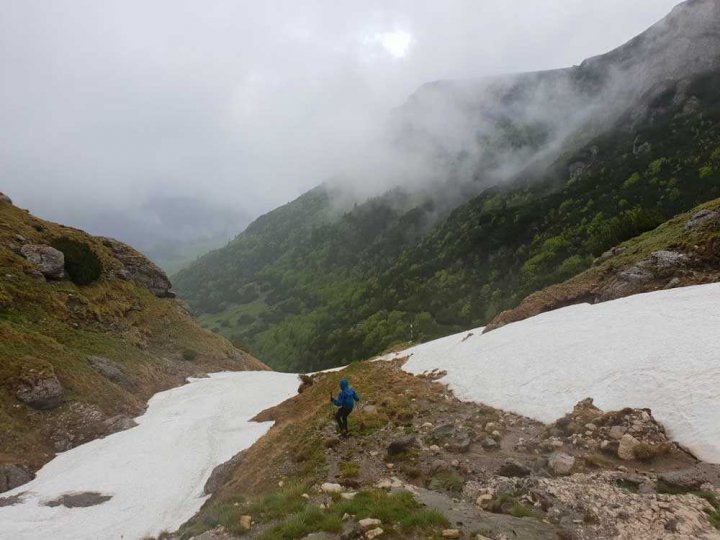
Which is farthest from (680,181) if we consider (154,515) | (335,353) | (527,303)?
(154,515)

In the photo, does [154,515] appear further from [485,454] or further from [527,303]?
[527,303]

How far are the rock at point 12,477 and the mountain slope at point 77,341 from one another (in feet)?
0.32

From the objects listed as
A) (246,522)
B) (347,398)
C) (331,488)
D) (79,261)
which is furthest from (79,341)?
(331,488)

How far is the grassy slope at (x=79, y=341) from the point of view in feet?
95.2

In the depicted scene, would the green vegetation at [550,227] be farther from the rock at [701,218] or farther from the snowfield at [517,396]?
the snowfield at [517,396]

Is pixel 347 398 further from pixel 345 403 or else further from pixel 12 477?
pixel 12 477

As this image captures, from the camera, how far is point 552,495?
36.9 ft

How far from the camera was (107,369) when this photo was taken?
39688 mm

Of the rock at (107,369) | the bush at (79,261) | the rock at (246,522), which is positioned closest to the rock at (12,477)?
the rock at (107,369)

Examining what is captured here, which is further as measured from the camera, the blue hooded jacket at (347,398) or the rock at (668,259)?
the rock at (668,259)

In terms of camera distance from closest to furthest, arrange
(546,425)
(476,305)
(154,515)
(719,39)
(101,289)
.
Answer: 1. (546,425)
2. (154,515)
3. (101,289)
4. (476,305)
5. (719,39)

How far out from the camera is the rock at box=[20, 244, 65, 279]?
154ft

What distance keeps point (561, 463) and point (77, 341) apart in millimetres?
43869

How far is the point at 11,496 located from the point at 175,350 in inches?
1402
